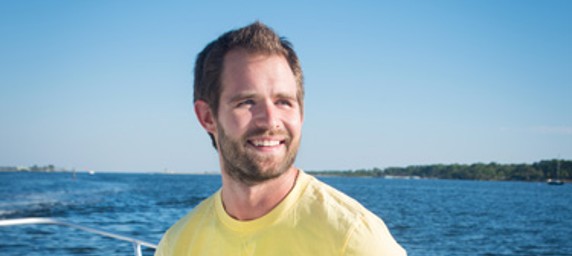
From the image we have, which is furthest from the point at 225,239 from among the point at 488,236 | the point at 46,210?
the point at 46,210

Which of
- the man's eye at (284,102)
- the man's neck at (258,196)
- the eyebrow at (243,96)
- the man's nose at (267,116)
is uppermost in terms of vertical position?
the eyebrow at (243,96)

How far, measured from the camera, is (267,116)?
66.1 inches

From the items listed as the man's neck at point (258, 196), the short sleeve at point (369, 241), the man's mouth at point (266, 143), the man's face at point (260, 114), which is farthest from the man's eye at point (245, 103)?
the short sleeve at point (369, 241)

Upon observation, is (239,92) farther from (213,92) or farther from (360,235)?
(360,235)

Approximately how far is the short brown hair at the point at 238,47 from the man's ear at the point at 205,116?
0.12 ft

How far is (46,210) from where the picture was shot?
32.8 meters

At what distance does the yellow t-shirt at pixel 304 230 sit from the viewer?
1458 mm

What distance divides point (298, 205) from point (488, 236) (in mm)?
29393

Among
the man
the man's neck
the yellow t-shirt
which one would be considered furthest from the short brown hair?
the yellow t-shirt

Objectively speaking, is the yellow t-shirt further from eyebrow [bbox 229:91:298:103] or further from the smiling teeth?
eyebrow [bbox 229:91:298:103]

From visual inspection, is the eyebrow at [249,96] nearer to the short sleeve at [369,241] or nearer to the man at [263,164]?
the man at [263,164]

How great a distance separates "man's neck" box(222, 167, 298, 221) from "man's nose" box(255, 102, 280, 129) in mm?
171

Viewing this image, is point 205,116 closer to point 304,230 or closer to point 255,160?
point 255,160

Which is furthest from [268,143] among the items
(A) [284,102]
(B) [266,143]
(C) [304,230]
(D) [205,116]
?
(D) [205,116]
